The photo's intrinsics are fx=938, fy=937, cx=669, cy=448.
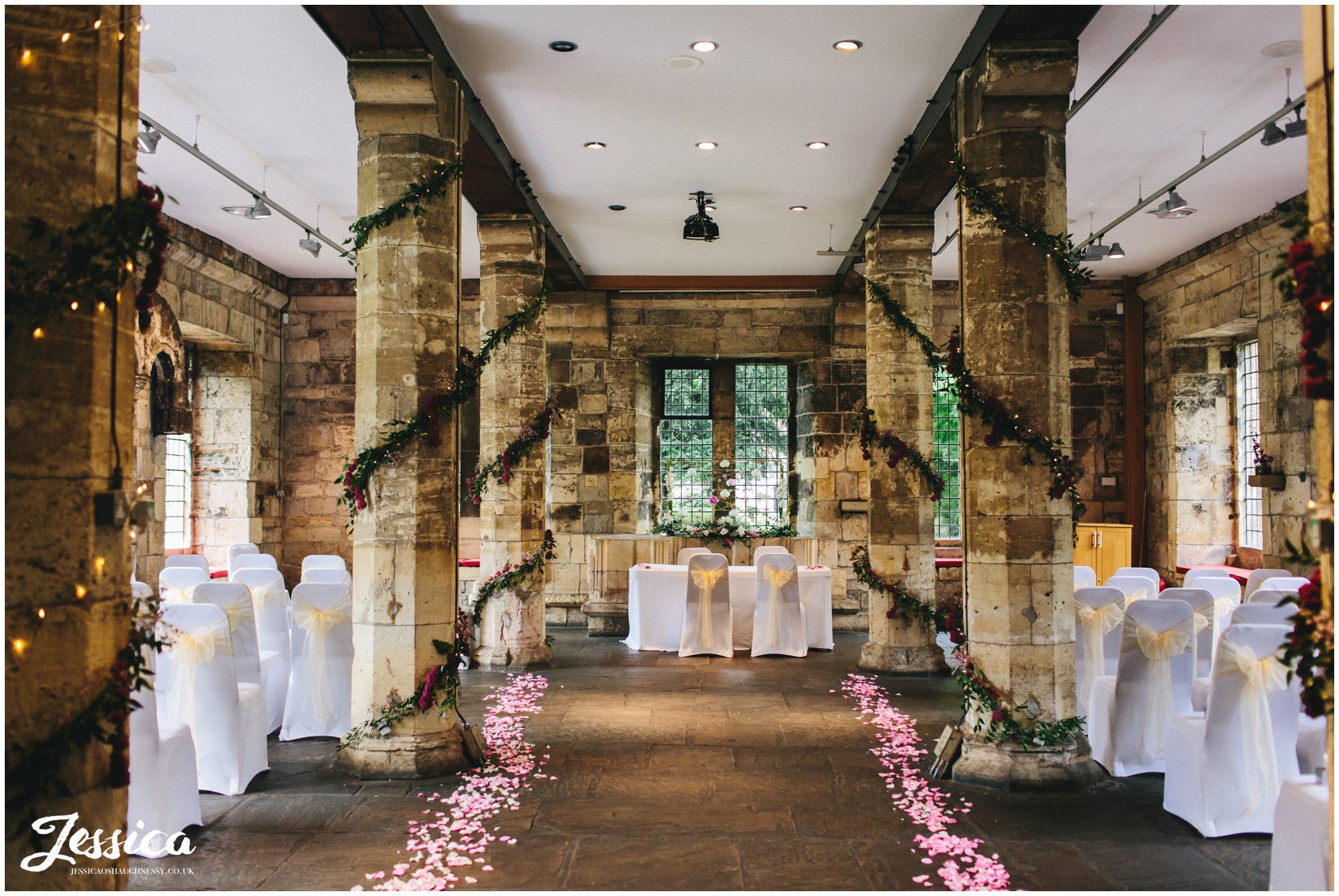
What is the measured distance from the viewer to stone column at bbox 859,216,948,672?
7547 mm

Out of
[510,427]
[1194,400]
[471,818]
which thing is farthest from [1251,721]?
[1194,400]

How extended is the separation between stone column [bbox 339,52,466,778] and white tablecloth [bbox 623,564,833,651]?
3.95 m

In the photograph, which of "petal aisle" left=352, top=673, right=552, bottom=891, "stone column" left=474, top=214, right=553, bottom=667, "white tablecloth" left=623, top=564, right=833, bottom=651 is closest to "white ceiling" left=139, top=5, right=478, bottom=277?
"stone column" left=474, top=214, right=553, bottom=667

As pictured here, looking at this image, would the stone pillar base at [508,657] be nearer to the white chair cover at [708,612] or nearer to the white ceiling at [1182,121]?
the white chair cover at [708,612]

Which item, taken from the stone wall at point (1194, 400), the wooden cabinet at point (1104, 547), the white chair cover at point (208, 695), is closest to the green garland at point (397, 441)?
the white chair cover at point (208, 695)

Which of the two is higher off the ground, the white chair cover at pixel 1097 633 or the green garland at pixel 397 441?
the green garland at pixel 397 441

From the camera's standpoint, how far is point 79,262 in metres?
2.37

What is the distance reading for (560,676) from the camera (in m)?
7.42

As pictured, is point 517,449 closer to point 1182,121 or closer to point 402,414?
point 402,414

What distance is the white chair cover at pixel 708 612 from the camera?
8336 millimetres

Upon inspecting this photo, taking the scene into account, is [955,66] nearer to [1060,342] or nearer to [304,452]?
[1060,342]

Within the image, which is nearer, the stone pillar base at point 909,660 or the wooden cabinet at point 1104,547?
the stone pillar base at point 909,660

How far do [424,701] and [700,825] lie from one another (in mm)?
1535

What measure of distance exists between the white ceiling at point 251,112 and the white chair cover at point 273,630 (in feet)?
8.02
